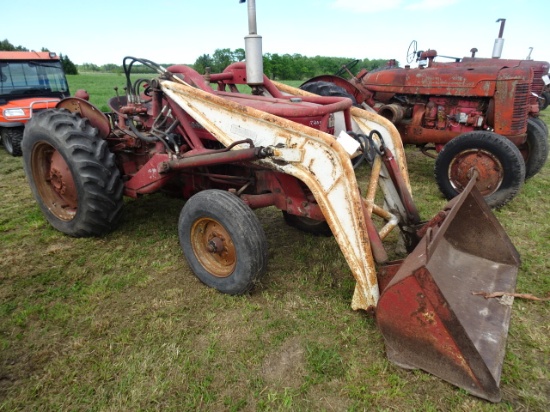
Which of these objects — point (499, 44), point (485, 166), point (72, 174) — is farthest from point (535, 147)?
point (72, 174)

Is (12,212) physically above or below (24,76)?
below

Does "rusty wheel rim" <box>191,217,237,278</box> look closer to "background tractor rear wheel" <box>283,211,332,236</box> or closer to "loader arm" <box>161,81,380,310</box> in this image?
"loader arm" <box>161,81,380,310</box>

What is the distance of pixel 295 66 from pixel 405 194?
4725 cm

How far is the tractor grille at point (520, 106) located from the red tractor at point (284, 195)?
9.06 feet

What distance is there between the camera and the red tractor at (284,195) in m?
2.04

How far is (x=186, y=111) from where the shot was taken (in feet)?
9.80

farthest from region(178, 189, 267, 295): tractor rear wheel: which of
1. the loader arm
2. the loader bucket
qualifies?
the loader bucket

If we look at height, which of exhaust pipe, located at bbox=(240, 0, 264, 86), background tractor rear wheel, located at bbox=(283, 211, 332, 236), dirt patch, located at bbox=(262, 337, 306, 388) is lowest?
dirt patch, located at bbox=(262, 337, 306, 388)

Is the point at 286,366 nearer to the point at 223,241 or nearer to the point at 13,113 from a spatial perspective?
the point at 223,241

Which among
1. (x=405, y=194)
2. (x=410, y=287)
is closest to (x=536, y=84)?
(x=405, y=194)

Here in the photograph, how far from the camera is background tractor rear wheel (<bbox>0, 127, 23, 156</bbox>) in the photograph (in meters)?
6.86

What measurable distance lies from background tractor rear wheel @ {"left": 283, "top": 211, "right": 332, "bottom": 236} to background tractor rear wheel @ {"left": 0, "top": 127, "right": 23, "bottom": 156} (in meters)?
5.66

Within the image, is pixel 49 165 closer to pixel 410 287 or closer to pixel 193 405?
pixel 193 405

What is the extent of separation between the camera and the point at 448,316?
6.15 ft
